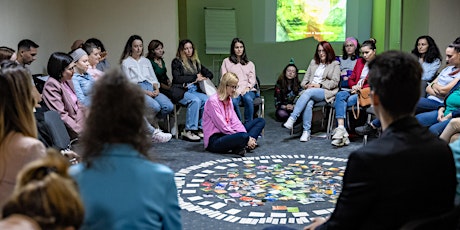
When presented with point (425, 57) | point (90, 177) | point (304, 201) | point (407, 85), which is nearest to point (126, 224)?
point (90, 177)

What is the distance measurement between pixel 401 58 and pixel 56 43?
19.2ft

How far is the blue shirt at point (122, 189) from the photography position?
5.28 ft

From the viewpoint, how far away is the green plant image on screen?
11.0 meters

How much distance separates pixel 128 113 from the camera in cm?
171

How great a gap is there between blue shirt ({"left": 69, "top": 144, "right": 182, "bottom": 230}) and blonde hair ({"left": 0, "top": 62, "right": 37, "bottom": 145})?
1.88 ft

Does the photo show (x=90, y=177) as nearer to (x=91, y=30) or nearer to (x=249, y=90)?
(x=249, y=90)

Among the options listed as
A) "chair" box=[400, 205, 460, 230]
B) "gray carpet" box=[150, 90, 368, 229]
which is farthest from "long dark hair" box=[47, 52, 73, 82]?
"chair" box=[400, 205, 460, 230]

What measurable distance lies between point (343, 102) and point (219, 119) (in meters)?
1.68

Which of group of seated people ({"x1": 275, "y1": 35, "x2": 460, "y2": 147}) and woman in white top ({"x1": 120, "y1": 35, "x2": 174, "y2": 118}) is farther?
woman in white top ({"x1": 120, "y1": 35, "x2": 174, "y2": 118})

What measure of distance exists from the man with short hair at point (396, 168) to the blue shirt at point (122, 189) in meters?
0.65

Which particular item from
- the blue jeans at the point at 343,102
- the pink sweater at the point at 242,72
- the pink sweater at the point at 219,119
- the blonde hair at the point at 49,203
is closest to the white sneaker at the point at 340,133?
the blue jeans at the point at 343,102

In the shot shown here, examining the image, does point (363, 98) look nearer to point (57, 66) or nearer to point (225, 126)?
point (225, 126)

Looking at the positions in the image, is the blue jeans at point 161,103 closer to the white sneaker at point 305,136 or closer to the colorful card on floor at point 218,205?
the white sneaker at point 305,136

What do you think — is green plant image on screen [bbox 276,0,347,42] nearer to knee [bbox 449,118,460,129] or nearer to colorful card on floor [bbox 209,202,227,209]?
knee [bbox 449,118,460,129]
